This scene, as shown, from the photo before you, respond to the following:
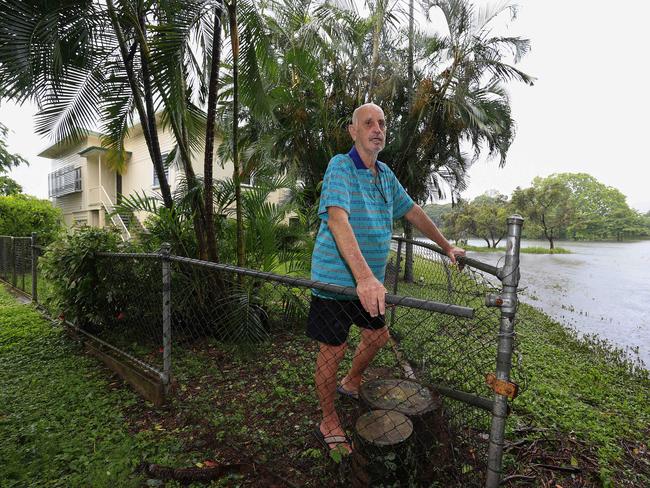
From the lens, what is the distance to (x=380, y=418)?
5.67 feet

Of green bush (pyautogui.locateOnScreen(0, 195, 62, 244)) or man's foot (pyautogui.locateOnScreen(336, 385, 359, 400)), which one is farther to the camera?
green bush (pyautogui.locateOnScreen(0, 195, 62, 244))

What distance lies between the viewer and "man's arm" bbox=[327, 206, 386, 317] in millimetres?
1272

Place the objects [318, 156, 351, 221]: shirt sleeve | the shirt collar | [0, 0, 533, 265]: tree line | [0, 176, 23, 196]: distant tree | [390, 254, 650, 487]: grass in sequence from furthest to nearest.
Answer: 1. [0, 176, 23, 196]: distant tree
2. [0, 0, 533, 265]: tree line
3. [390, 254, 650, 487]: grass
4. the shirt collar
5. [318, 156, 351, 221]: shirt sleeve

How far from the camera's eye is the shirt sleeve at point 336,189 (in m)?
1.60

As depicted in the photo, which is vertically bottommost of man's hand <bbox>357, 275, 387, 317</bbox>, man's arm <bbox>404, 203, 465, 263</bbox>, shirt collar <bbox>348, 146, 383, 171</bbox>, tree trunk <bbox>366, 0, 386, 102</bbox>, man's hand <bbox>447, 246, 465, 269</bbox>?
man's hand <bbox>357, 275, 387, 317</bbox>

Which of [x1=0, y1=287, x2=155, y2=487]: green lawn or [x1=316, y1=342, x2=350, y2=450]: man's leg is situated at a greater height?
[x1=316, y1=342, x2=350, y2=450]: man's leg

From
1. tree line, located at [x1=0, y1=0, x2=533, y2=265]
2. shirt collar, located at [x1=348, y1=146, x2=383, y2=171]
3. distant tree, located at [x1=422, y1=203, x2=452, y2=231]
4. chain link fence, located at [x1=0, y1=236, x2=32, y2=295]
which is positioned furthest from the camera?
distant tree, located at [x1=422, y1=203, x2=452, y2=231]

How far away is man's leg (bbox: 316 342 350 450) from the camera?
73.5 inches

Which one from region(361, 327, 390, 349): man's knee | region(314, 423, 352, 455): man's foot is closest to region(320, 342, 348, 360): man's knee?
region(361, 327, 390, 349): man's knee

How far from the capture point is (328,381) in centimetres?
191

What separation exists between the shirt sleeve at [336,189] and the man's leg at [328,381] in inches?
28.0

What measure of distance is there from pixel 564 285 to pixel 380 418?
14689mm

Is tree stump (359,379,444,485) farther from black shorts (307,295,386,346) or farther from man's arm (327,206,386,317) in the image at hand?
man's arm (327,206,386,317)

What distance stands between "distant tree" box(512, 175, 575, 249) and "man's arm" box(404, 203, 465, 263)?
→ 37.1 meters
